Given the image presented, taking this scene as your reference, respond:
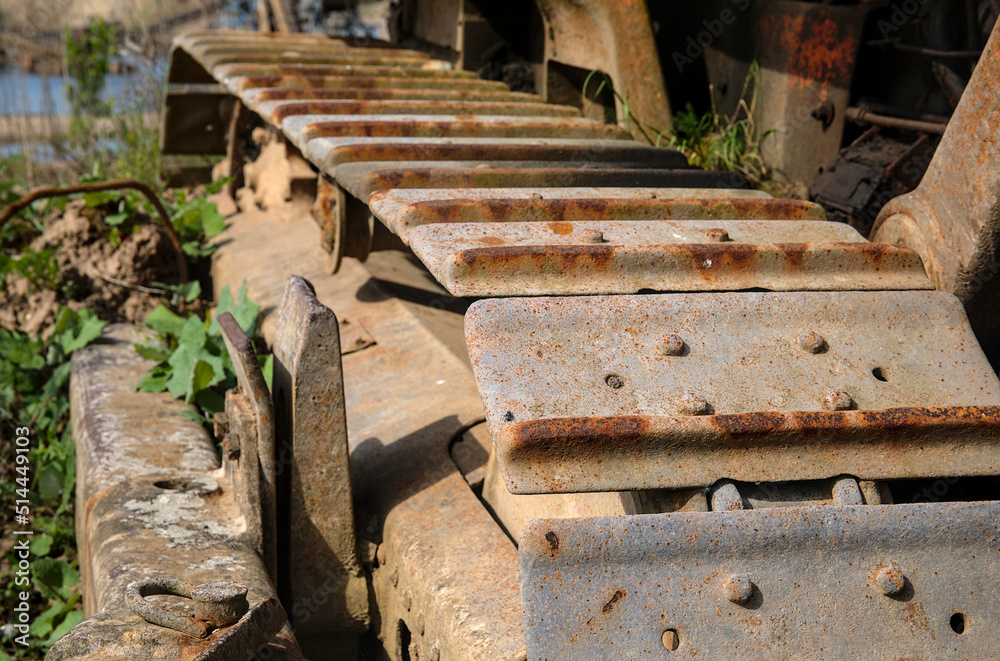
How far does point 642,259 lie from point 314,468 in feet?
2.84

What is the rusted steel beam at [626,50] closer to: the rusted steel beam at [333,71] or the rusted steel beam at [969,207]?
the rusted steel beam at [333,71]

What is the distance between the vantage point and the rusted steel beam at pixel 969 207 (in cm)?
171

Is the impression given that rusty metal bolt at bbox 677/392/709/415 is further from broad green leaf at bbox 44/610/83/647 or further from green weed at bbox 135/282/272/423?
broad green leaf at bbox 44/610/83/647

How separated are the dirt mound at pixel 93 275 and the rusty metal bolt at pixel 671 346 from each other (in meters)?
3.34

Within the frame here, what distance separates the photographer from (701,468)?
1399 millimetres

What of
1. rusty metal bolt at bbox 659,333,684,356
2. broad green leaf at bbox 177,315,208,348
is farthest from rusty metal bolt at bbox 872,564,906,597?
broad green leaf at bbox 177,315,208,348

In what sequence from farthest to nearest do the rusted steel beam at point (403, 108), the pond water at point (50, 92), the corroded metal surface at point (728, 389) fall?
the pond water at point (50, 92), the rusted steel beam at point (403, 108), the corroded metal surface at point (728, 389)

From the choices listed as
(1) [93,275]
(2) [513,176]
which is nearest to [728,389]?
(2) [513,176]

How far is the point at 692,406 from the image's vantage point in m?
1.42

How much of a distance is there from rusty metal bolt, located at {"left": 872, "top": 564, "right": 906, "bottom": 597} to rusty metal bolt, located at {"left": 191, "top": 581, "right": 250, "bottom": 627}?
101 cm

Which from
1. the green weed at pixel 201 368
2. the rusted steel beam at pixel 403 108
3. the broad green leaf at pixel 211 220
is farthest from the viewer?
the broad green leaf at pixel 211 220

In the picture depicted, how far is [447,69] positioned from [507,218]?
7.78ft

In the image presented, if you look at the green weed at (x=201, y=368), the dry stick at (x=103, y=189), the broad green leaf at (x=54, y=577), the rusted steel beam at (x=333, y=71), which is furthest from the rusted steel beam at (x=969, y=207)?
the dry stick at (x=103, y=189)

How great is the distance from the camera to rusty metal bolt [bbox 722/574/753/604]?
1.24m
